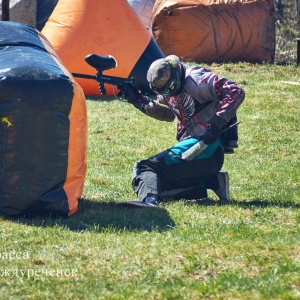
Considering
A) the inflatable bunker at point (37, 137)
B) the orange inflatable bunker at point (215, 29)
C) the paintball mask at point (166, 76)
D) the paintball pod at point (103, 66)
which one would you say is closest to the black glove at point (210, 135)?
the paintball mask at point (166, 76)

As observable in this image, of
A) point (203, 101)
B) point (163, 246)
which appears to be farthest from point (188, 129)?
point (163, 246)

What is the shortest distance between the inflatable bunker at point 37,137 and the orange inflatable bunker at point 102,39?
6.37m

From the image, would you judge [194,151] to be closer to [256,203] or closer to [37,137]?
[256,203]

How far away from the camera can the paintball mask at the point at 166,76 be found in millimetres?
7215

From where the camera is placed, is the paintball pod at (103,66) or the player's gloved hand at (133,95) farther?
the player's gloved hand at (133,95)

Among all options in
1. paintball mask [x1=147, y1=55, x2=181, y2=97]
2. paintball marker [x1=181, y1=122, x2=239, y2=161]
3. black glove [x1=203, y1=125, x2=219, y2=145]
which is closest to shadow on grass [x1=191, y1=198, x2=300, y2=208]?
paintball marker [x1=181, y1=122, x2=239, y2=161]

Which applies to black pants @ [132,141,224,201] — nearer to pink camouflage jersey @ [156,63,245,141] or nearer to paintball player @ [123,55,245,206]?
paintball player @ [123,55,245,206]

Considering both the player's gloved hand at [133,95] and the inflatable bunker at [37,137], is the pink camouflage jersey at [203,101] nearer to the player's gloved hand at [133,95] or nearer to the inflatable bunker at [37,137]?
the player's gloved hand at [133,95]

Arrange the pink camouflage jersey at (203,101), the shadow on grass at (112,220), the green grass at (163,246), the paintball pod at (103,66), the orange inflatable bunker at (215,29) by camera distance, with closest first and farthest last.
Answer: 1. the green grass at (163,246)
2. the shadow on grass at (112,220)
3. the pink camouflage jersey at (203,101)
4. the paintball pod at (103,66)
5. the orange inflatable bunker at (215,29)

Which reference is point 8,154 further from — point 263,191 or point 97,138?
point 97,138

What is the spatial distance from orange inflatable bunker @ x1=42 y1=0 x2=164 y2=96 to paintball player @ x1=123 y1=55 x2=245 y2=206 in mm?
5509

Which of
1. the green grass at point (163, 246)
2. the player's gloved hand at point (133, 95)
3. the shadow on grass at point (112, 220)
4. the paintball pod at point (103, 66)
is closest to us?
the green grass at point (163, 246)

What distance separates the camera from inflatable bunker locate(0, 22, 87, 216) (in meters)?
6.41

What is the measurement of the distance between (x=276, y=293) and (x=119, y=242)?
145cm
